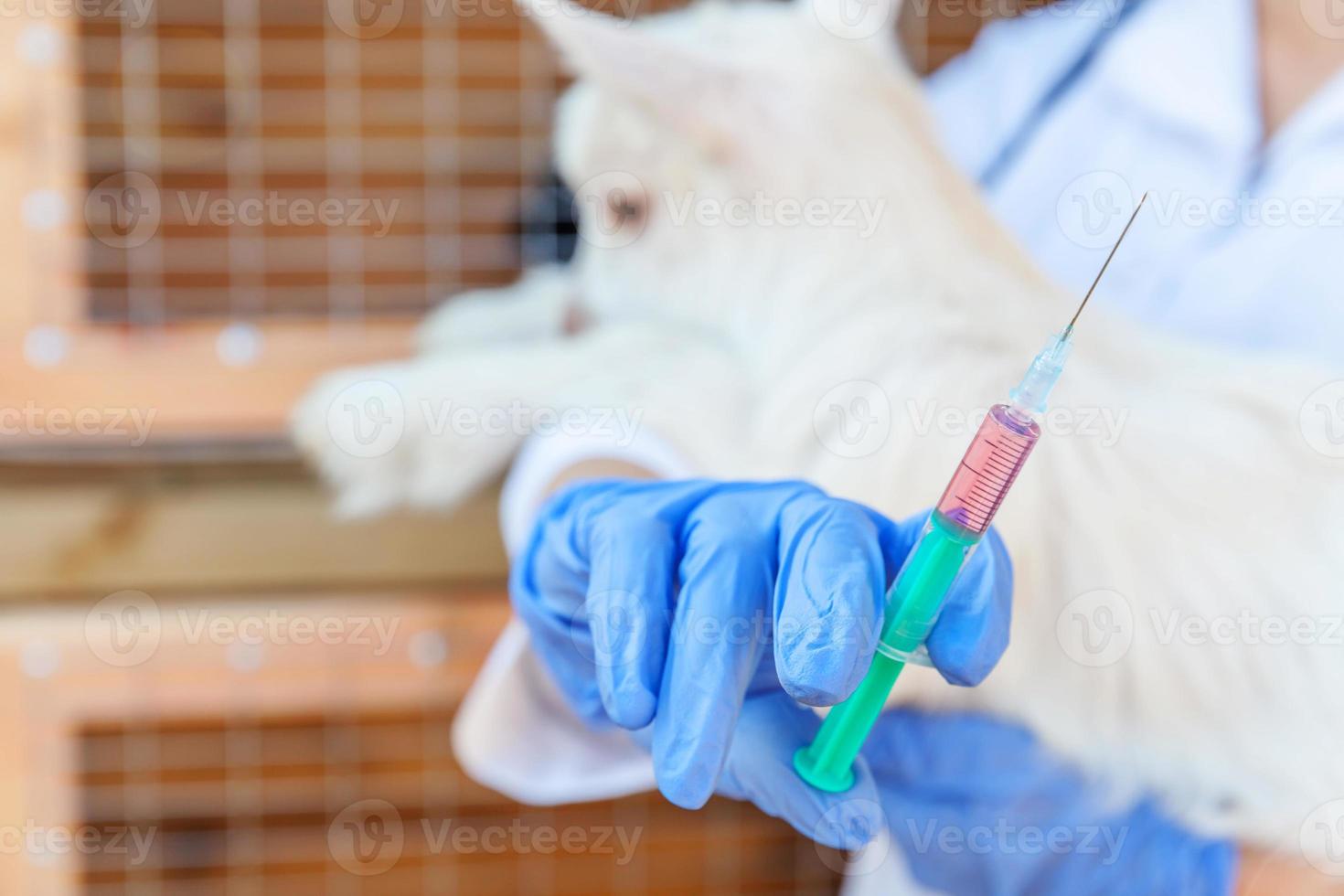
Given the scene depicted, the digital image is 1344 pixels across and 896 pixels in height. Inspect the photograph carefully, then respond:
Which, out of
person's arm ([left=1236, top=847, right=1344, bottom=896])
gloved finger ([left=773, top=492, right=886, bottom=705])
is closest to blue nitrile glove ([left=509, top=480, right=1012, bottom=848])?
gloved finger ([left=773, top=492, right=886, bottom=705])

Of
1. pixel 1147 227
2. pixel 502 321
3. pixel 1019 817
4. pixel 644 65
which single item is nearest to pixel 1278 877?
pixel 1019 817

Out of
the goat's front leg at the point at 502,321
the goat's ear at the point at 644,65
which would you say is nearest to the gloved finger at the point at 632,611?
the goat's ear at the point at 644,65

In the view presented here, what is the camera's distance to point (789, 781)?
1.03 ft

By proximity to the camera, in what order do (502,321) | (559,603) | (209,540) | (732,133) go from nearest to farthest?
(559,603) → (732,133) → (209,540) → (502,321)

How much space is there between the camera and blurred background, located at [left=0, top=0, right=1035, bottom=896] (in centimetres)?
60

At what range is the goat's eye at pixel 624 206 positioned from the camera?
60cm

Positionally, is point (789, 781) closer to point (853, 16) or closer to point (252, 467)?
point (853, 16)

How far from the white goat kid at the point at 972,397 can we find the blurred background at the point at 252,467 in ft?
0.70

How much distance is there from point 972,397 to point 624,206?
0.26 metres

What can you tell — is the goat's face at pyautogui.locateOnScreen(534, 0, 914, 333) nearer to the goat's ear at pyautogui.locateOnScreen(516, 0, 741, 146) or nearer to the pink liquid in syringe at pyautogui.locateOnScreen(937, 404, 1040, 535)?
the goat's ear at pyautogui.locateOnScreen(516, 0, 741, 146)

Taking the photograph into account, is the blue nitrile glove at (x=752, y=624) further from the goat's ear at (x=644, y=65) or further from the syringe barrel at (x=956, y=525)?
the goat's ear at (x=644, y=65)

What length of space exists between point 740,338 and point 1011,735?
0.76 ft

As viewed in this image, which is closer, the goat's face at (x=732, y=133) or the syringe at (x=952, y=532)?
the syringe at (x=952, y=532)

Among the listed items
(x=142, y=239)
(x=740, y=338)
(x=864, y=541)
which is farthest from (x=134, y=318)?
(x=864, y=541)
